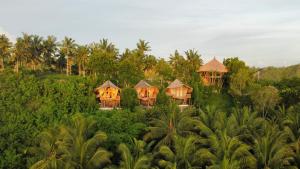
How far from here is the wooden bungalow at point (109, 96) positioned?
38438 mm

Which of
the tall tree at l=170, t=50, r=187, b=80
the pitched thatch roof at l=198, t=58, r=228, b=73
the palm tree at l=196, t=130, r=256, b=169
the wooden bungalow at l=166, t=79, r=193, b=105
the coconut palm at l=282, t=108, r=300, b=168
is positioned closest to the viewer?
the palm tree at l=196, t=130, r=256, b=169

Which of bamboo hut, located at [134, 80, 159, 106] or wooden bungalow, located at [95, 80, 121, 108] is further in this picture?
bamboo hut, located at [134, 80, 159, 106]

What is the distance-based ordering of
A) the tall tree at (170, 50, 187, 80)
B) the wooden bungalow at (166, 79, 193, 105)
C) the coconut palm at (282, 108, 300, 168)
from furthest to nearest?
1. the tall tree at (170, 50, 187, 80)
2. the wooden bungalow at (166, 79, 193, 105)
3. the coconut palm at (282, 108, 300, 168)

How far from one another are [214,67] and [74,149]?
2840 centimetres

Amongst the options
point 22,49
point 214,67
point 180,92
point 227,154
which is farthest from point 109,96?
point 22,49

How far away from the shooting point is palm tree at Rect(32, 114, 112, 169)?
22.6 meters

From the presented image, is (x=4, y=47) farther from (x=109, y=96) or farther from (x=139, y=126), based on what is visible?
(x=139, y=126)

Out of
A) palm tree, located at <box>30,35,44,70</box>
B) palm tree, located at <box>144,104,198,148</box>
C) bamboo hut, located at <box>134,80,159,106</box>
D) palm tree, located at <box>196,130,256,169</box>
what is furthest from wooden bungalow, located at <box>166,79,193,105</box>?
palm tree, located at <box>30,35,44,70</box>

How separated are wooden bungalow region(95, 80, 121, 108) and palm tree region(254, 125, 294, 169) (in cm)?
1620

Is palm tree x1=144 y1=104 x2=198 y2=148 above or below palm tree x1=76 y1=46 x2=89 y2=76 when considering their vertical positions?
below

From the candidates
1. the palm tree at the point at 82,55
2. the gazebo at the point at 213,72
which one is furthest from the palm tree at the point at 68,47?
the gazebo at the point at 213,72

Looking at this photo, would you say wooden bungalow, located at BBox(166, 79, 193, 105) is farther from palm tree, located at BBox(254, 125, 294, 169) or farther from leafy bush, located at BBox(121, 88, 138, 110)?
palm tree, located at BBox(254, 125, 294, 169)

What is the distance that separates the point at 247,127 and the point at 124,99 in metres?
12.9

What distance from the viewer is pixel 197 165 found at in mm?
24672
